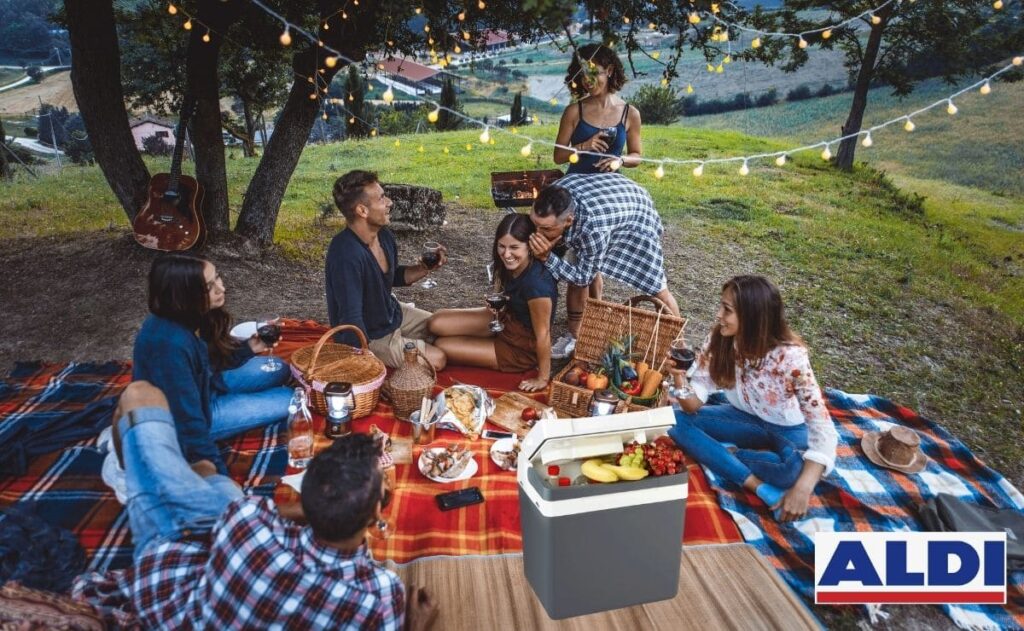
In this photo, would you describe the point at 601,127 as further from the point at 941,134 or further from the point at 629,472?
the point at 941,134

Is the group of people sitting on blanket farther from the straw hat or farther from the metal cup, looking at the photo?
the metal cup

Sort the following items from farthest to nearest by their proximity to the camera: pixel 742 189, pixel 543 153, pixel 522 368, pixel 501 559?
pixel 543 153
pixel 742 189
pixel 522 368
pixel 501 559

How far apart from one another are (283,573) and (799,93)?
49.3 feet

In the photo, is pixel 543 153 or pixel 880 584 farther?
pixel 543 153

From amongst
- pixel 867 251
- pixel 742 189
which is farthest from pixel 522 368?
pixel 742 189

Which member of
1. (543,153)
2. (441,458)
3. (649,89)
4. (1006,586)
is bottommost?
(1006,586)

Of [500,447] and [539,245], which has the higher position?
[539,245]

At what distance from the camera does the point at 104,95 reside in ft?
17.6

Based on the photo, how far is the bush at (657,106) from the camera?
51.6 feet

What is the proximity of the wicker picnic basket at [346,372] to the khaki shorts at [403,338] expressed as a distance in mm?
219

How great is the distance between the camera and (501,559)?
8.50ft

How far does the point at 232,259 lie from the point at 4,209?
4756mm

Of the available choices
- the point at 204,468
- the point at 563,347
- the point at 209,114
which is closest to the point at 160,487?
the point at 204,468

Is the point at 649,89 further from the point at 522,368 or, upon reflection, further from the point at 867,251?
the point at 522,368
